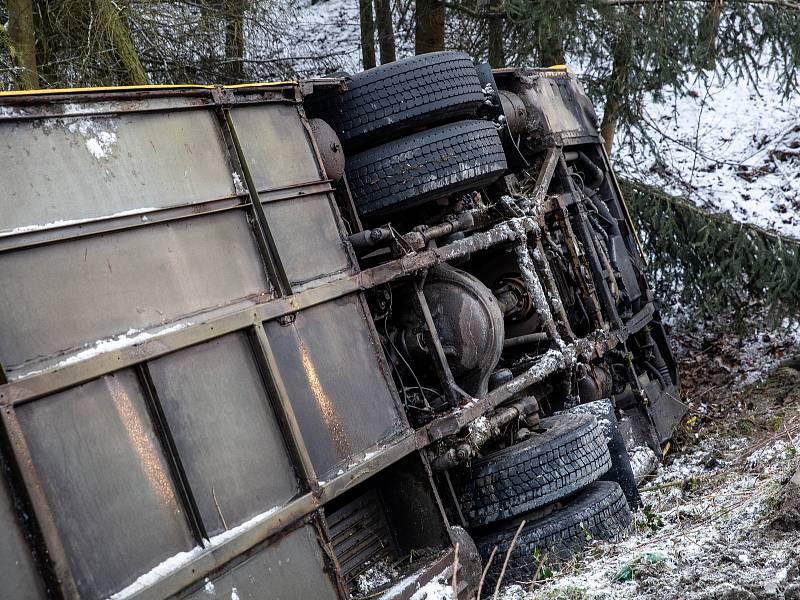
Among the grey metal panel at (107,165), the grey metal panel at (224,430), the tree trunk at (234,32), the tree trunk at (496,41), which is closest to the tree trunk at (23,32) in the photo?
the tree trunk at (234,32)

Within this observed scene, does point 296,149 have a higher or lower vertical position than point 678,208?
higher

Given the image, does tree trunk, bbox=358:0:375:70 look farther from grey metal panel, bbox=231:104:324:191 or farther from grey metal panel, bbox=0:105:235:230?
grey metal panel, bbox=0:105:235:230

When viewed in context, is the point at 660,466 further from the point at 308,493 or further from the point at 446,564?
the point at 308,493

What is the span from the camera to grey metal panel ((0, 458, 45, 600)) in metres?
2.89

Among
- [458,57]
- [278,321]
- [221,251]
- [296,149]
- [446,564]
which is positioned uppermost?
[458,57]

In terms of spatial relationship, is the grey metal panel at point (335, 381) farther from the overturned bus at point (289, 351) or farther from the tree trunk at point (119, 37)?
the tree trunk at point (119, 37)

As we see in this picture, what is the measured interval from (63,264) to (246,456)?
1.03 meters

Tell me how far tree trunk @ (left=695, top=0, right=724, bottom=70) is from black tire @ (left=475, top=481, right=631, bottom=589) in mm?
5922

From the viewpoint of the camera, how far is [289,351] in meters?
4.04

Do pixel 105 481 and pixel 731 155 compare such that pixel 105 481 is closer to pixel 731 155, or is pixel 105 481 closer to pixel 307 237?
pixel 307 237

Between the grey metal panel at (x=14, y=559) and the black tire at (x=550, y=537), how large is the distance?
242cm

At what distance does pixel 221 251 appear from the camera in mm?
3928

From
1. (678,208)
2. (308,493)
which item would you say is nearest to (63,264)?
(308,493)

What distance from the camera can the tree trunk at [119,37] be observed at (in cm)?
689
